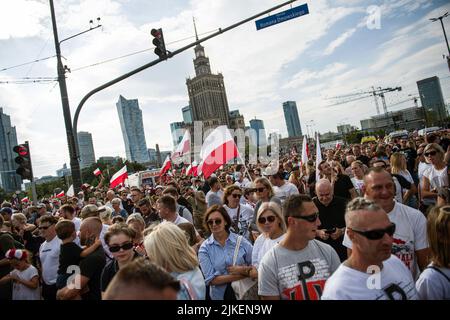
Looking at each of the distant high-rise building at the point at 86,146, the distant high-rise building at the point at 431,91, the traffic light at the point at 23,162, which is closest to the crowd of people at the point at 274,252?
the traffic light at the point at 23,162

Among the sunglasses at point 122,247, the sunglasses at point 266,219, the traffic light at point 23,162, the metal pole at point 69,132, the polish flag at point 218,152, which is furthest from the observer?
the polish flag at point 218,152

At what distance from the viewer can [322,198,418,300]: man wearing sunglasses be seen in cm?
193

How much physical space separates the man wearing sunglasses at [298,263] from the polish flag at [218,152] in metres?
6.79

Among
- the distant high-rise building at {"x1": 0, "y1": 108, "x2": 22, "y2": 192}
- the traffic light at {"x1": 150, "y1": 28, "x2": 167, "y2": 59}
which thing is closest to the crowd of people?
the traffic light at {"x1": 150, "y1": 28, "x2": 167, "y2": 59}

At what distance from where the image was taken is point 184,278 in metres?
2.46

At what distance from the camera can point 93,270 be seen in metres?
3.50

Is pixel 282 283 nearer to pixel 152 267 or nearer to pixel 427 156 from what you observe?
pixel 152 267

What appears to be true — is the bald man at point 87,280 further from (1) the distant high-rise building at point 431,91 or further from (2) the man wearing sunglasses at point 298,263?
(1) the distant high-rise building at point 431,91

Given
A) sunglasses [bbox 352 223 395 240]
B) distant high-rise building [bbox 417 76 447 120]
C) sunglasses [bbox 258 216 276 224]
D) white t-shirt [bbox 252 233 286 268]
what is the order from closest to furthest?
sunglasses [bbox 352 223 395 240] < white t-shirt [bbox 252 233 286 268] < sunglasses [bbox 258 216 276 224] < distant high-rise building [bbox 417 76 447 120]

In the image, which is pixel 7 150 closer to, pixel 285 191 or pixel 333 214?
pixel 285 191

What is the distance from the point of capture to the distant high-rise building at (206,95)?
375 ft

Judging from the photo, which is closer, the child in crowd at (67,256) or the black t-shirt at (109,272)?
the black t-shirt at (109,272)

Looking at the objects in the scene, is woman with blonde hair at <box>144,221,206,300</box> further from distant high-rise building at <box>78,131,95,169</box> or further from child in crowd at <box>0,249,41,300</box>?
distant high-rise building at <box>78,131,95,169</box>
